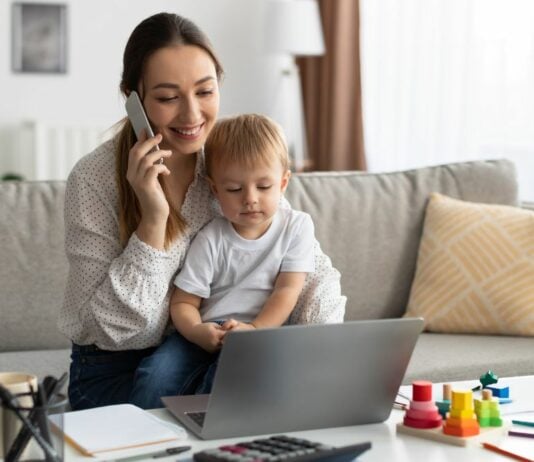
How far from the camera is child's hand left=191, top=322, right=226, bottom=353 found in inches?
67.6

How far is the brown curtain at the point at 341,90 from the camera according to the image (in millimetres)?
4961

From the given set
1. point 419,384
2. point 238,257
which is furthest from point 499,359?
point 419,384

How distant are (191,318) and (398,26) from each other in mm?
3148

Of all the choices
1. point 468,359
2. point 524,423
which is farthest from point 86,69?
point 524,423

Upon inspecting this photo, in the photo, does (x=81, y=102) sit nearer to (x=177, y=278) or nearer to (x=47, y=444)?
(x=177, y=278)

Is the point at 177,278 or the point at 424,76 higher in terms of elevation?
the point at 424,76

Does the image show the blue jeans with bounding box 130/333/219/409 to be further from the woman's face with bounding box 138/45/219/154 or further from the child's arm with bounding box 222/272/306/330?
the woman's face with bounding box 138/45/219/154

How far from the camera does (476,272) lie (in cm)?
256

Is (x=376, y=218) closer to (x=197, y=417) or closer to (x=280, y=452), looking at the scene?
(x=197, y=417)

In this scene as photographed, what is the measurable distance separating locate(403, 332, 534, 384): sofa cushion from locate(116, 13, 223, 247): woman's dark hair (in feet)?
2.37

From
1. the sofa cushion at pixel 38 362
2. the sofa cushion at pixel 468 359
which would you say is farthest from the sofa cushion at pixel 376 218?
the sofa cushion at pixel 38 362

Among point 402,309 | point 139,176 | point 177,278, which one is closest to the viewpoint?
point 139,176

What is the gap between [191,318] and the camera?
1800mm

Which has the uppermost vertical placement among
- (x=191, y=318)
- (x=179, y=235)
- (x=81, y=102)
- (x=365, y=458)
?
(x=81, y=102)
